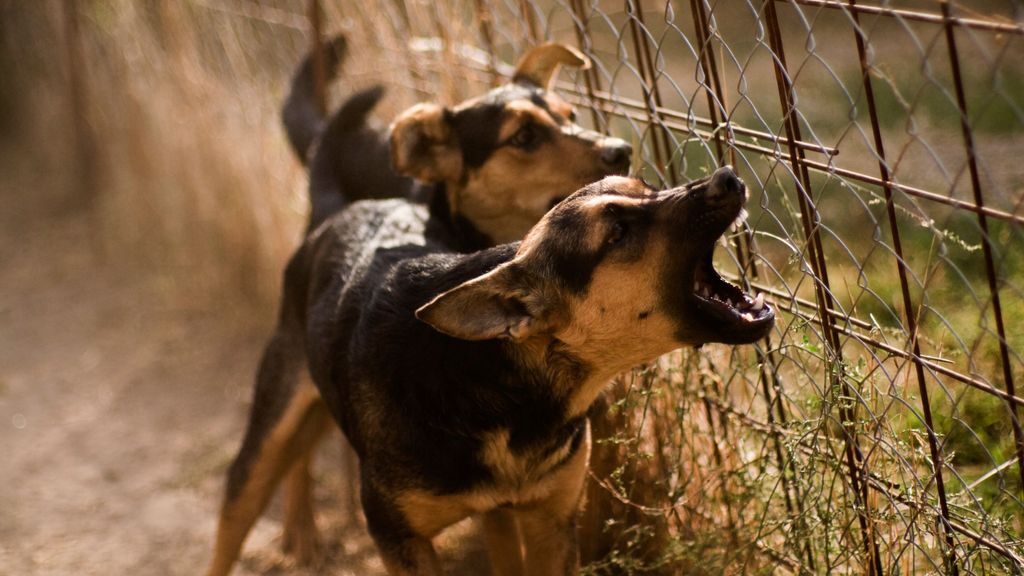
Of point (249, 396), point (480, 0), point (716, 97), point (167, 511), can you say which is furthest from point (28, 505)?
point (716, 97)

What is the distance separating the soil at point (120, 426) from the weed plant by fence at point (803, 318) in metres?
1.29

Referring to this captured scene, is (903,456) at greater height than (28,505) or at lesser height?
greater

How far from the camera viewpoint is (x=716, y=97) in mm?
3326

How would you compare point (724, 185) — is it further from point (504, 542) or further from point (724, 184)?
point (504, 542)

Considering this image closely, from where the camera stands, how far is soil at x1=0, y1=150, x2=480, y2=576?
525cm

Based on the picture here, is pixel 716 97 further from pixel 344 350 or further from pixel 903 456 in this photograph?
pixel 344 350

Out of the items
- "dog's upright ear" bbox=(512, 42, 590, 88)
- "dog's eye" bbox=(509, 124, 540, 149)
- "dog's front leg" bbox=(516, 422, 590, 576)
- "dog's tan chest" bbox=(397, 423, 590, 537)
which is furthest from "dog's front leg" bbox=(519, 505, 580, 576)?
"dog's upright ear" bbox=(512, 42, 590, 88)

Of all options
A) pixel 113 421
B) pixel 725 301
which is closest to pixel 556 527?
pixel 725 301

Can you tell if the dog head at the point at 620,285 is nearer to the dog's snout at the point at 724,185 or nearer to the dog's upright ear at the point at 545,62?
the dog's snout at the point at 724,185

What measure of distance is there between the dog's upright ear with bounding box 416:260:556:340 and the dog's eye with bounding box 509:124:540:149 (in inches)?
49.8

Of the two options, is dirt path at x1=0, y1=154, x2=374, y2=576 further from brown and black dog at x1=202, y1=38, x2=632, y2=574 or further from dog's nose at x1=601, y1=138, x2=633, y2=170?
dog's nose at x1=601, y1=138, x2=633, y2=170

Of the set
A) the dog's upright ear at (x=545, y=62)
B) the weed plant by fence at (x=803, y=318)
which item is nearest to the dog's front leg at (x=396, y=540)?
the weed plant by fence at (x=803, y=318)

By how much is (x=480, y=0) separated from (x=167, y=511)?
3.03m

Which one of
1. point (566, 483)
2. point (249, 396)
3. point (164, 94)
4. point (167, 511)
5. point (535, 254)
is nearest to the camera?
point (535, 254)
